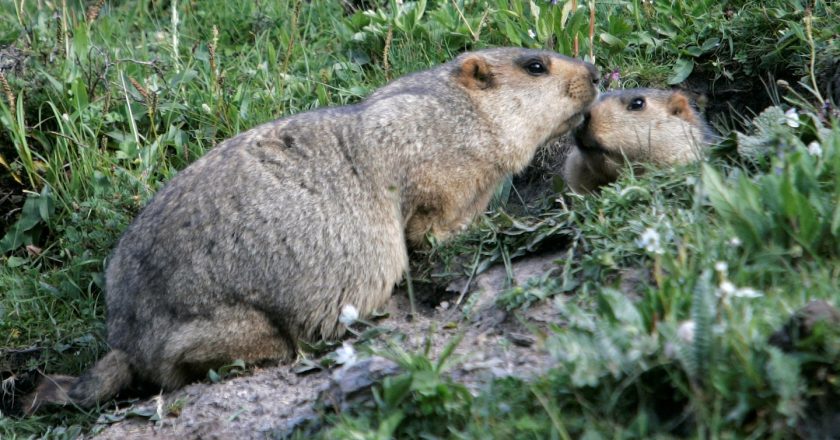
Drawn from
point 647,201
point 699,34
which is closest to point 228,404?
point 647,201

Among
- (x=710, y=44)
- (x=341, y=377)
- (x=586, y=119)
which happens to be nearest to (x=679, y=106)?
(x=586, y=119)

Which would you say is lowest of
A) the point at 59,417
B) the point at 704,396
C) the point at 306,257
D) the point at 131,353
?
the point at 59,417

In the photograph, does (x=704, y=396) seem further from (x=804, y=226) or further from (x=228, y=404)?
(x=228, y=404)

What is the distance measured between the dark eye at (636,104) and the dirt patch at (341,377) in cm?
152

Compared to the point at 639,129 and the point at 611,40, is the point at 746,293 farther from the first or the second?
the point at 611,40

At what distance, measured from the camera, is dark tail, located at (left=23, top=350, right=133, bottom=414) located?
16.6 ft

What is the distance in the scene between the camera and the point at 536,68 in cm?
584

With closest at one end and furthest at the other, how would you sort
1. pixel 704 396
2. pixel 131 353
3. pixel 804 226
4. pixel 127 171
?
pixel 704 396 < pixel 804 226 < pixel 131 353 < pixel 127 171

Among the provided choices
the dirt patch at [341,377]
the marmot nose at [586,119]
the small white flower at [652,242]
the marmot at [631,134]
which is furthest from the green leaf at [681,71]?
the small white flower at [652,242]

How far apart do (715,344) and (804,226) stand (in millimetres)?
908

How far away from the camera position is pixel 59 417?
5.21 meters

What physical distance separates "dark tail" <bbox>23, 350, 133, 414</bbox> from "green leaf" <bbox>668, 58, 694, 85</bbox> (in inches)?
160

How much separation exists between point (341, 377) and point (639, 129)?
9.80 feet

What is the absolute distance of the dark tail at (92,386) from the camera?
505cm
